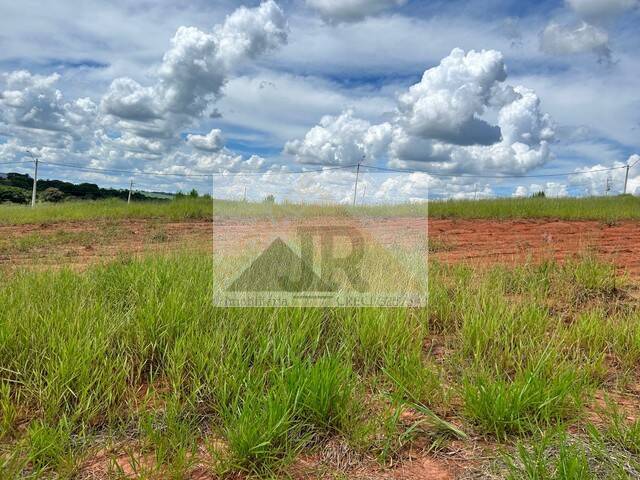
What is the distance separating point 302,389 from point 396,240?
562 centimetres

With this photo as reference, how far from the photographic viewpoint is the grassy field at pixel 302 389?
1.85 metres

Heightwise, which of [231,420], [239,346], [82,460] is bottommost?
[82,460]

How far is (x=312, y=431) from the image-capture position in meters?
2.03

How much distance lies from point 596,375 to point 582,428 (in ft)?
2.06

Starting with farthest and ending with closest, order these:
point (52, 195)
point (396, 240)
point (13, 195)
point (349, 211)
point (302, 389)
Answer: point (13, 195) → point (52, 195) → point (349, 211) → point (396, 240) → point (302, 389)

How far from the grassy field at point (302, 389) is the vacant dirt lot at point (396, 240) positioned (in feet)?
7.63

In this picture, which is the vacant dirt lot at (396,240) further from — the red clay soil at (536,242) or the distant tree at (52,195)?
the distant tree at (52,195)

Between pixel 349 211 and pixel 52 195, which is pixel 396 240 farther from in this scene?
pixel 52 195

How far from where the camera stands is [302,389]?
2.06 meters

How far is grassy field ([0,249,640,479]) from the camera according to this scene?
1.85 metres

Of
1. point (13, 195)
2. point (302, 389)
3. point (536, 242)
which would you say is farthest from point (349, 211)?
point (13, 195)

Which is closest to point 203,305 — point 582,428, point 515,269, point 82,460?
point 82,460

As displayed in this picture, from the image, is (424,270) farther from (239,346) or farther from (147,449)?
(147,449)

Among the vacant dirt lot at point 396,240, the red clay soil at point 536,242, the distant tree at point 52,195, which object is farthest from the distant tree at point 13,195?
the red clay soil at point 536,242
